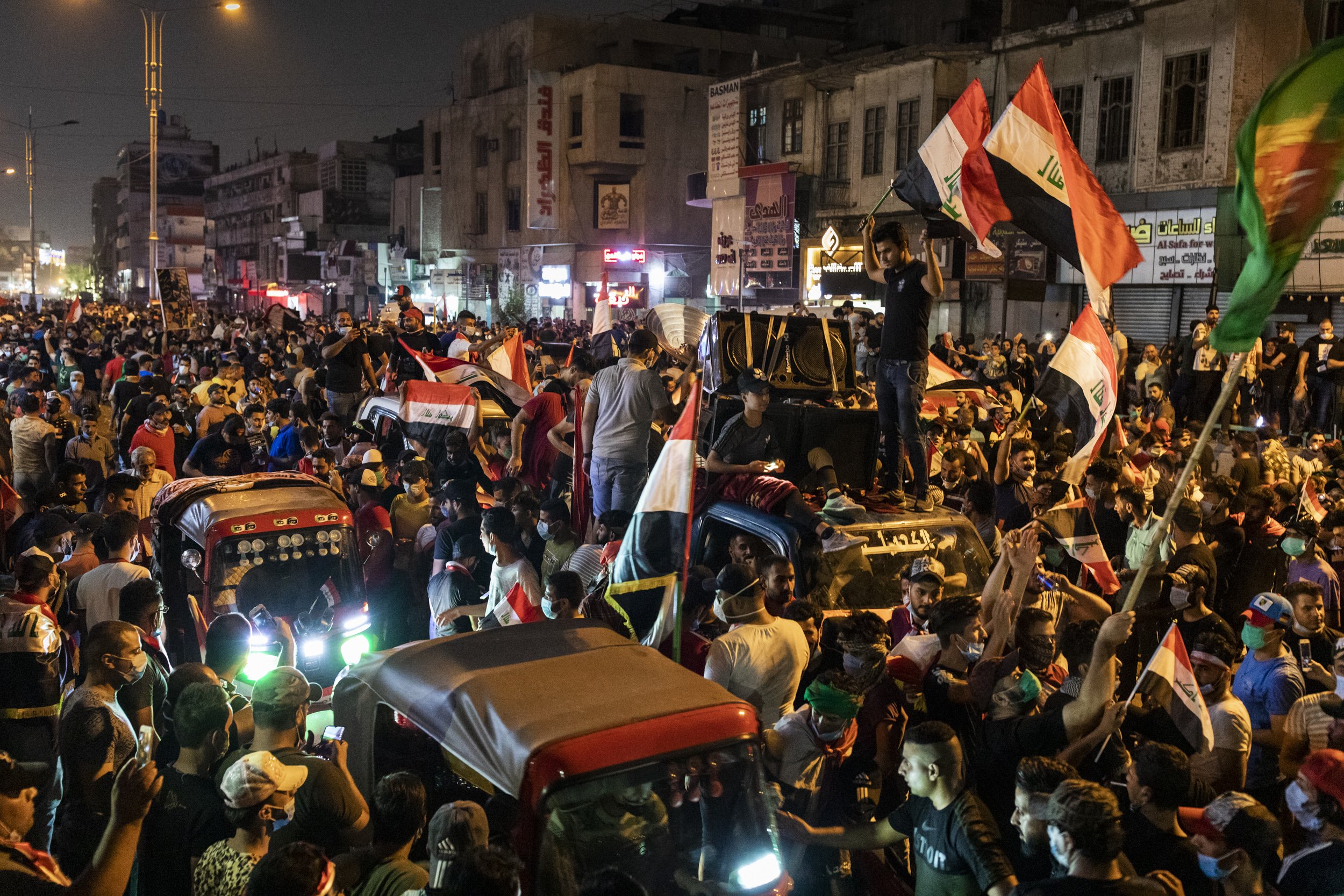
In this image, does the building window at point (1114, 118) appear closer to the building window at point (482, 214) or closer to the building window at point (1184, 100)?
the building window at point (1184, 100)

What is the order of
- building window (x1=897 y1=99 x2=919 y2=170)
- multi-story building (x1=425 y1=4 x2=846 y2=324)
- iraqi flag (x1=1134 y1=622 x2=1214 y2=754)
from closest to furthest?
iraqi flag (x1=1134 y1=622 x2=1214 y2=754) < building window (x1=897 y1=99 x2=919 y2=170) < multi-story building (x1=425 y1=4 x2=846 y2=324)

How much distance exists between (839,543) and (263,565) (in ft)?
12.1

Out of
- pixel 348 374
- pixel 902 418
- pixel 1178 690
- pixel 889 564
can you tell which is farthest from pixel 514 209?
pixel 1178 690

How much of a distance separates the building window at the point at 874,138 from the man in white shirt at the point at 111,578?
26.6 meters

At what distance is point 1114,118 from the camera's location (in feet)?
82.5

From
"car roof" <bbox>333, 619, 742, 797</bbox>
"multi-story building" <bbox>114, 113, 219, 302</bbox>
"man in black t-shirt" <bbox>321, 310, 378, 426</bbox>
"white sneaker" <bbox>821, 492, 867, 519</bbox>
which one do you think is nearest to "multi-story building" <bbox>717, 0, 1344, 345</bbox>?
"man in black t-shirt" <bbox>321, 310, 378, 426</bbox>

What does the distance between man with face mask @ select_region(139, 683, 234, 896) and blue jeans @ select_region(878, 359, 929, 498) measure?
4.79 m

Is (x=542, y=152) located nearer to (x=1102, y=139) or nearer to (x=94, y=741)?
(x=1102, y=139)

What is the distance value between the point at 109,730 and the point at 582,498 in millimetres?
5310

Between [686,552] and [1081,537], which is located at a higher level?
[686,552]

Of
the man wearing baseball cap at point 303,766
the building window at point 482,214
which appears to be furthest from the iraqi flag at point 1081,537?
the building window at point 482,214

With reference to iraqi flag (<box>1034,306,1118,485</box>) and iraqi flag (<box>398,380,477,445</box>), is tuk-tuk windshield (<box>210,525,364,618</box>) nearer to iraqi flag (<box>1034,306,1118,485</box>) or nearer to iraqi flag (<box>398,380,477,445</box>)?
iraqi flag (<box>398,380,477,445</box>)

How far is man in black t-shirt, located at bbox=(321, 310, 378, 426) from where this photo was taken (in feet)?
45.3

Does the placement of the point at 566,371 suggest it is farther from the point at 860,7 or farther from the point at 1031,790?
the point at 860,7
